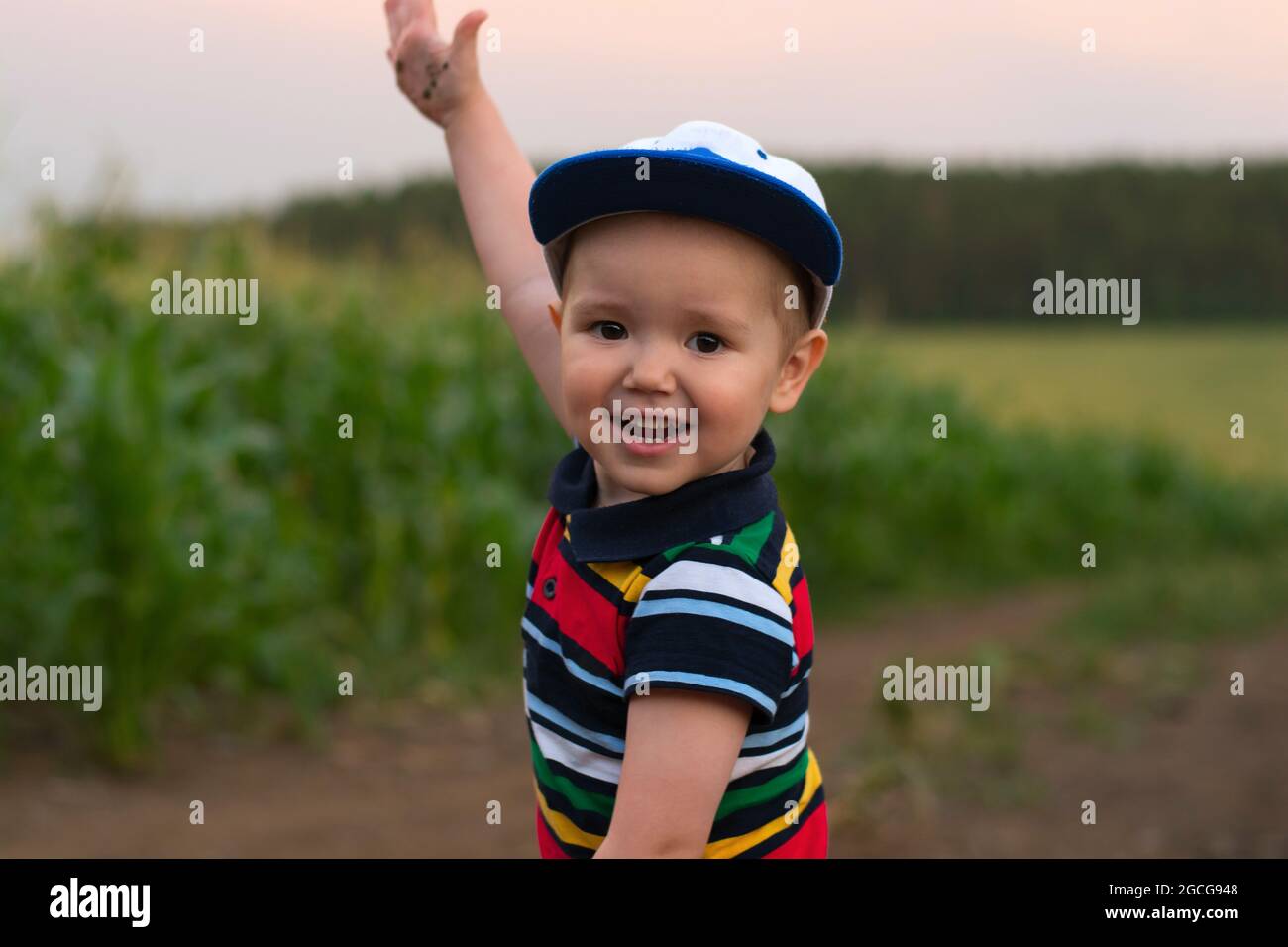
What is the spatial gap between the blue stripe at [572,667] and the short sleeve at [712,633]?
4cm

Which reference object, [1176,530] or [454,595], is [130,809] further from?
[1176,530]

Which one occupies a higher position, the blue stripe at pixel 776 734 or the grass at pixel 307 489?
the grass at pixel 307 489

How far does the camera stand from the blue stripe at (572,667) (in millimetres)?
1266

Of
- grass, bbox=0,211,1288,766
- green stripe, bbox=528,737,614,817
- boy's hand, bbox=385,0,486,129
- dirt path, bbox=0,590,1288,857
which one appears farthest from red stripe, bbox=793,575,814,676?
grass, bbox=0,211,1288,766

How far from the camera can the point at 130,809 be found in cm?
436

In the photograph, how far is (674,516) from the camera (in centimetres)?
128

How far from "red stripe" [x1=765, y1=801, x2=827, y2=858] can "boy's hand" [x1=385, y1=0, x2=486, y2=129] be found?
0.95 m

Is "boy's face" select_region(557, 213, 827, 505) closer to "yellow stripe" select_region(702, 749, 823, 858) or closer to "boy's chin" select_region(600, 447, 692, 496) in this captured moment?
"boy's chin" select_region(600, 447, 692, 496)

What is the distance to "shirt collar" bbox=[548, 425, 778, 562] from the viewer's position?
1269 millimetres

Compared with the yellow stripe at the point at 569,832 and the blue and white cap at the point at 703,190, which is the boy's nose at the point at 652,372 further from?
the yellow stripe at the point at 569,832

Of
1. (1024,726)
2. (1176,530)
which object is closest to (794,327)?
(1024,726)

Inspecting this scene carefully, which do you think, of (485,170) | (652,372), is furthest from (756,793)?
(485,170)

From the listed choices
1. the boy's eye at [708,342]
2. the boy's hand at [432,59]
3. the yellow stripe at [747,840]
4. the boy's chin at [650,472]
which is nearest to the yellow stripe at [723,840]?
the yellow stripe at [747,840]

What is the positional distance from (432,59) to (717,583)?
83cm
